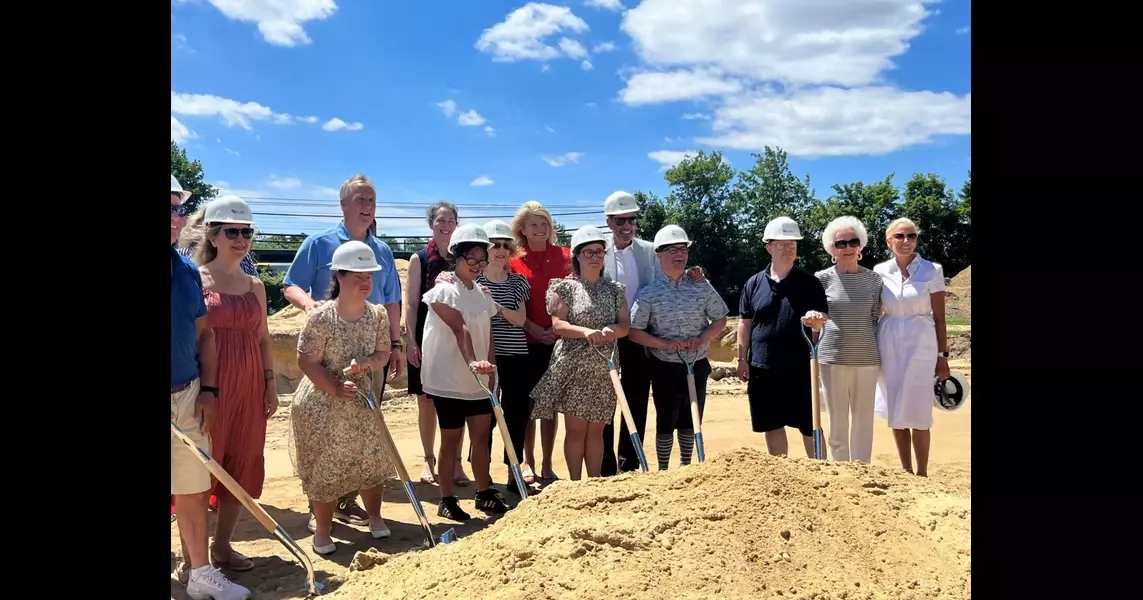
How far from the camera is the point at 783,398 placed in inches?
199

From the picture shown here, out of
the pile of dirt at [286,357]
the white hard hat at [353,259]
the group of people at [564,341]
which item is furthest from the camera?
the pile of dirt at [286,357]

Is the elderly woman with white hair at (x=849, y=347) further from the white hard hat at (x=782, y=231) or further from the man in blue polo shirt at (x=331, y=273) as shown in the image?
the man in blue polo shirt at (x=331, y=273)

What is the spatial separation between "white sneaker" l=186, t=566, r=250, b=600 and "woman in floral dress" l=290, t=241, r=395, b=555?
76cm

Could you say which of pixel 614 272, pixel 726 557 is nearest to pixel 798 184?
pixel 614 272

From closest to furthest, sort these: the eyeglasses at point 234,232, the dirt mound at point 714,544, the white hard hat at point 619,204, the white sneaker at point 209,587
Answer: the dirt mound at point 714,544, the white sneaker at point 209,587, the eyeglasses at point 234,232, the white hard hat at point 619,204

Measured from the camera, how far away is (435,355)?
193 inches

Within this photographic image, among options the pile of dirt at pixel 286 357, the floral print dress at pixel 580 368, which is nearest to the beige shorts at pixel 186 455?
the floral print dress at pixel 580 368

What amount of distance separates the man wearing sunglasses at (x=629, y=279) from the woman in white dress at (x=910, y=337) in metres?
1.35

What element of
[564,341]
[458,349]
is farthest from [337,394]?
[564,341]

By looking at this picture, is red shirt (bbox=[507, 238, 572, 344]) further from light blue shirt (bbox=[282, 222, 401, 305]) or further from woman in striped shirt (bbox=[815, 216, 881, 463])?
woman in striped shirt (bbox=[815, 216, 881, 463])

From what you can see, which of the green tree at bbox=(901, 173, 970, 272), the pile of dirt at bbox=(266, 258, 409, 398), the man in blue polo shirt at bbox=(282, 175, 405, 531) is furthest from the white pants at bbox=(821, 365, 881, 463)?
the green tree at bbox=(901, 173, 970, 272)

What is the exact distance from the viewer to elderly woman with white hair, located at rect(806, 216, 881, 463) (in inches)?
203

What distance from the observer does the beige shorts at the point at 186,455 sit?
351cm

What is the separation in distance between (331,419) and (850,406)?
11.4 ft
